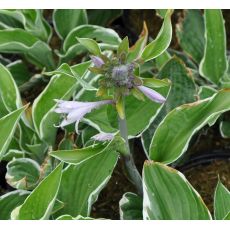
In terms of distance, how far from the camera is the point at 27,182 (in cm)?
121

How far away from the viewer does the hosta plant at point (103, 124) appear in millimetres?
928

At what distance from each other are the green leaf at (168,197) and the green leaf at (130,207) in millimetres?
146

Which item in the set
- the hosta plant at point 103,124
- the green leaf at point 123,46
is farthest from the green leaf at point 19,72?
the green leaf at point 123,46

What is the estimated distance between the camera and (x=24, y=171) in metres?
1.25

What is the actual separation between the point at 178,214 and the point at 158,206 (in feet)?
0.13

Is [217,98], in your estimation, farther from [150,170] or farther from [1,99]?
[1,99]

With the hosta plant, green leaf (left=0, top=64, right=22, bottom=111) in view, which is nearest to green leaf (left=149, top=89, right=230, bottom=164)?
the hosta plant

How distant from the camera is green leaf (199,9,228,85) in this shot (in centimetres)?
135

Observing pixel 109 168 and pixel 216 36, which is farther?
pixel 216 36

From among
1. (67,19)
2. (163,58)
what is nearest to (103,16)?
(67,19)

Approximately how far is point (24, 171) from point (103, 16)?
624 millimetres

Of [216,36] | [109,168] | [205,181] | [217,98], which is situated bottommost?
[205,181]

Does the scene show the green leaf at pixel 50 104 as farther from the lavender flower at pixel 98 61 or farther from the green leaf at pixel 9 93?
the lavender flower at pixel 98 61

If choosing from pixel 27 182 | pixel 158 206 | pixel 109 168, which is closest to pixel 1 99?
pixel 27 182
